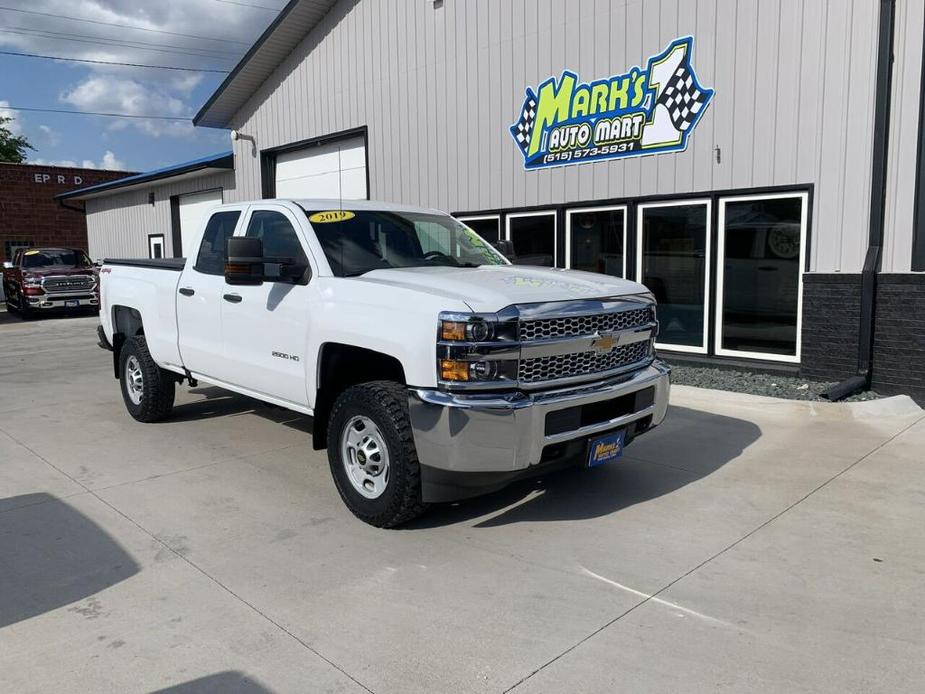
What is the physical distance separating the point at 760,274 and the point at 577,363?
5808mm

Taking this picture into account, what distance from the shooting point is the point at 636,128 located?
1032 centimetres

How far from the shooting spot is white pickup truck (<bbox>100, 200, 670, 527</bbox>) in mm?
4098

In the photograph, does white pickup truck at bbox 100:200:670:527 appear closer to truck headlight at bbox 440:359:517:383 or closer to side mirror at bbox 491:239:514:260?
truck headlight at bbox 440:359:517:383

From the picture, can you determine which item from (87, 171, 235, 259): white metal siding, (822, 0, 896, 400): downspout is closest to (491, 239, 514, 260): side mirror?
(822, 0, 896, 400): downspout

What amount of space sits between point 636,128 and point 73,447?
7.88 m

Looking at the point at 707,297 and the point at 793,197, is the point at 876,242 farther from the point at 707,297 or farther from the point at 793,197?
the point at 707,297

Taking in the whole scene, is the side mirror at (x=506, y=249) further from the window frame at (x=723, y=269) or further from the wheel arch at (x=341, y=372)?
the window frame at (x=723, y=269)

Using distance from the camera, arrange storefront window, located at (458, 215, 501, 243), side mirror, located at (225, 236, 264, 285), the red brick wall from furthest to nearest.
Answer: the red brick wall
storefront window, located at (458, 215, 501, 243)
side mirror, located at (225, 236, 264, 285)


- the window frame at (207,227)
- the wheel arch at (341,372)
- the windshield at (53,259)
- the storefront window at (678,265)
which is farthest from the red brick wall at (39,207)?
the wheel arch at (341,372)

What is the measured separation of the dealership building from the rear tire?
6.40 meters

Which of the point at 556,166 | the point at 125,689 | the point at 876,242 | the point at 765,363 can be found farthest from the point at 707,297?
the point at 125,689

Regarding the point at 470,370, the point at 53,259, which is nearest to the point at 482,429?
the point at 470,370

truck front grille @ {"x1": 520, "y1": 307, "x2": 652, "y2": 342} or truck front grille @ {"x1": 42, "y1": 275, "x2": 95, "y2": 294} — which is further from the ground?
truck front grille @ {"x1": 520, "y1": 307, "x2": 652, "y2": 342}

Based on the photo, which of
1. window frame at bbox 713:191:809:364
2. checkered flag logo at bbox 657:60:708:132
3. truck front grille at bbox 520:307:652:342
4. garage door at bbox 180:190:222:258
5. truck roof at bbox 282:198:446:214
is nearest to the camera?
truck front grille at bbox 520:307:652:342
